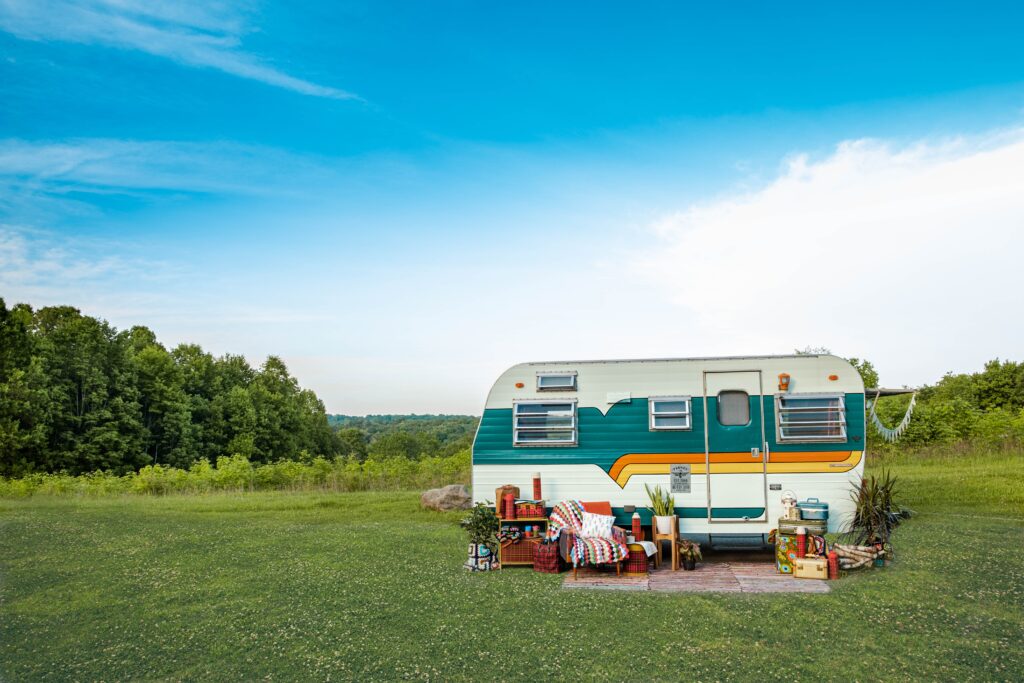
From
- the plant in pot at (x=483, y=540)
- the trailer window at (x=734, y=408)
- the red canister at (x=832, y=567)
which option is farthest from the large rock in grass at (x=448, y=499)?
the red canister at (x=832, y=567)

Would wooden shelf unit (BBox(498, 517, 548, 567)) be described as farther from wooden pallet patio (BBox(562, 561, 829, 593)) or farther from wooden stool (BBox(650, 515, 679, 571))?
wooden stool (BBox(650, 515, 679, 571))

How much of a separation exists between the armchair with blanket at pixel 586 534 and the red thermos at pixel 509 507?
57 centimetres

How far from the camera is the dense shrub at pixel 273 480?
858 inches

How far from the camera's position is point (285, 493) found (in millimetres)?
20859

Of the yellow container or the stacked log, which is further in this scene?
the stacked log

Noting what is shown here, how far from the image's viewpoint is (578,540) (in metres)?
9.70

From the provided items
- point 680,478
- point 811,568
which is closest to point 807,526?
point 811,568

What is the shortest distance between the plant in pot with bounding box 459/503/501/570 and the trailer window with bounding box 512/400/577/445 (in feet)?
3.86

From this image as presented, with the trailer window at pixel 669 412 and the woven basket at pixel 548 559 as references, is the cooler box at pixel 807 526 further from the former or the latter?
the woven basket at pixel 548 559

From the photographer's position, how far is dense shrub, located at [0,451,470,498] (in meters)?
21.8

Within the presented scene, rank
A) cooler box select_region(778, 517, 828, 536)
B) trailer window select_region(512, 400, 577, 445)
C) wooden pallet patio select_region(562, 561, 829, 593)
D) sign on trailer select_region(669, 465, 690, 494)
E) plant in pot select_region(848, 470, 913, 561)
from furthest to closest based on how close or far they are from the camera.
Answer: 1. trailer window select_region(512, 400, 577, 445)
2. sign on trailer select_region(669, 465, 690, 494)
3. plant in pot select_region(848, 470, 913, 561)
4. cooler box select_region(778, 517, 828, 536)
5. wooden pallet patio select_region(562, 561, 829, 593)

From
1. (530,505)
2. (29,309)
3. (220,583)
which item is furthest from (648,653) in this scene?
(29,309)

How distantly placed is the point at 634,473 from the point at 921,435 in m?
20.6

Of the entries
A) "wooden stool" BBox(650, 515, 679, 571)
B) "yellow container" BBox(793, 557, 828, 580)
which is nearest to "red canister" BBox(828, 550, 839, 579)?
"yellow container" BBox(793, 557, 828, 580)
